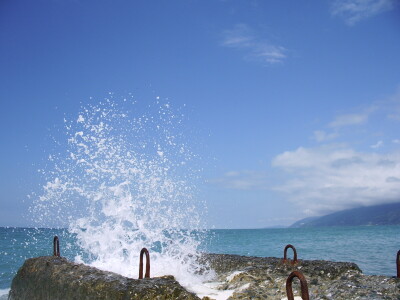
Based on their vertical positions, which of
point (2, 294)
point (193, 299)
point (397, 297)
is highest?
point (193, 299)

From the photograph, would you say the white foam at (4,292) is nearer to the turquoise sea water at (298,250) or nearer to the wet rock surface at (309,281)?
the turquoise sea water at (298,250)

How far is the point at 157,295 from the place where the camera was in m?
3.96

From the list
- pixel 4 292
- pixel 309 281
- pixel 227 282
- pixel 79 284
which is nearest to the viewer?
pixel 79 284

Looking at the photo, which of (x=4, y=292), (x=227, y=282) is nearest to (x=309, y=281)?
(x=227, y=282)

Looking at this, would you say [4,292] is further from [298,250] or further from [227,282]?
[298,250]

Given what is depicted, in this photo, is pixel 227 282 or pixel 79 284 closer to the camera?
pixel 79 284

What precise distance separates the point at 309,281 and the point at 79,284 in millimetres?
3572

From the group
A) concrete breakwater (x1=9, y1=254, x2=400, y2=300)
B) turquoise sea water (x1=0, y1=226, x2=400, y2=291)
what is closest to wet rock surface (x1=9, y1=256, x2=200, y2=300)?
concrete breakwater (x1=9, y1=254, x2=400, y2=300)

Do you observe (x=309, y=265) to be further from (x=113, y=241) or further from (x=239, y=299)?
(x=113, y=241)

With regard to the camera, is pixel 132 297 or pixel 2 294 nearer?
pixel 132 297

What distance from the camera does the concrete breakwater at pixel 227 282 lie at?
13.7 ft

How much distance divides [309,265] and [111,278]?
3897 mm

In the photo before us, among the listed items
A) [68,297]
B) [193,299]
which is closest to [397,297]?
[193,299]

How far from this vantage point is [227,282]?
7152mm
